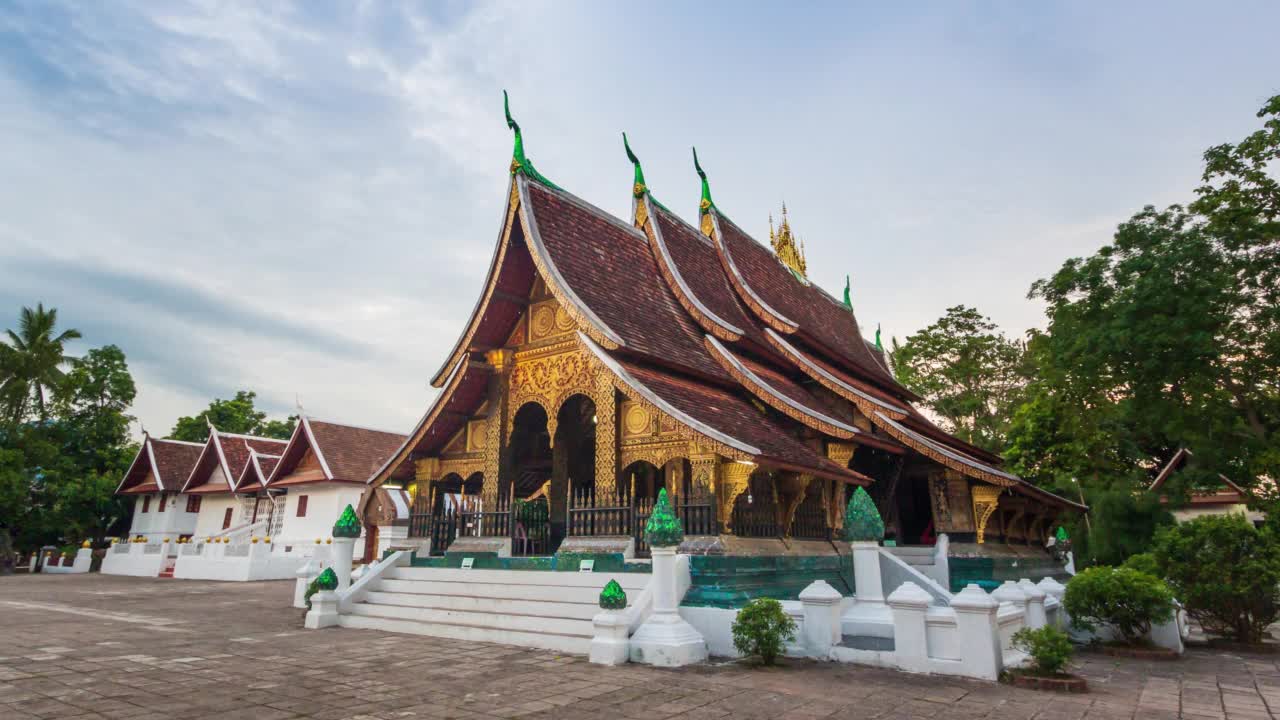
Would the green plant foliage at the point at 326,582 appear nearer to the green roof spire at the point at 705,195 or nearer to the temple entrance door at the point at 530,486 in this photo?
the temple entrance door at the point at 530,486

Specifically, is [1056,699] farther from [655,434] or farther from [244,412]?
[244,412]

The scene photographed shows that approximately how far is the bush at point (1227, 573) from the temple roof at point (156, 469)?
1185 inches

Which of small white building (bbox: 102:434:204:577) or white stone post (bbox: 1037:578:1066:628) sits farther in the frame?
small white building (bbox: 102:434:204:577)

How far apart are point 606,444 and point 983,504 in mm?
6486

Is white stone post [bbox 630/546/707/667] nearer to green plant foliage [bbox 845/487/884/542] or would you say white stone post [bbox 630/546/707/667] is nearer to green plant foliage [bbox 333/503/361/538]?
green plant foliage [bbox 845/487/884/542]

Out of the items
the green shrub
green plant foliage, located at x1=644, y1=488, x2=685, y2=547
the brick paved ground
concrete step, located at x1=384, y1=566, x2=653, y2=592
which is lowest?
the brick paved ground

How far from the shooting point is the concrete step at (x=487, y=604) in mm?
7316

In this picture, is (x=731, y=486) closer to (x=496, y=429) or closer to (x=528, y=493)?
(x=496, y=429)

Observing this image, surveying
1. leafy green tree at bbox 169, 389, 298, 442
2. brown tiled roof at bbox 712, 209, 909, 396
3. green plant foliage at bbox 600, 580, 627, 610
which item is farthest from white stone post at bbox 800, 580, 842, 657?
leafy green tree at bbox 169, 389, 298, 442

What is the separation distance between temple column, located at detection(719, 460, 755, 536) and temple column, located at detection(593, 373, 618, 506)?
→ 1.60 meters

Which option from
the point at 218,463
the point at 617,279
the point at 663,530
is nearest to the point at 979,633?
the point at 663,530

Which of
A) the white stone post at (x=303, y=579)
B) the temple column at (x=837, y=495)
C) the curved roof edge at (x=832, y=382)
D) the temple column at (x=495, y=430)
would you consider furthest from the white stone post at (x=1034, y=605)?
the white stone post at (x=303, y=579)

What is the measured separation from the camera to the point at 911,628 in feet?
19.1

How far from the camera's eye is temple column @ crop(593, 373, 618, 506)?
9211 millimetres
